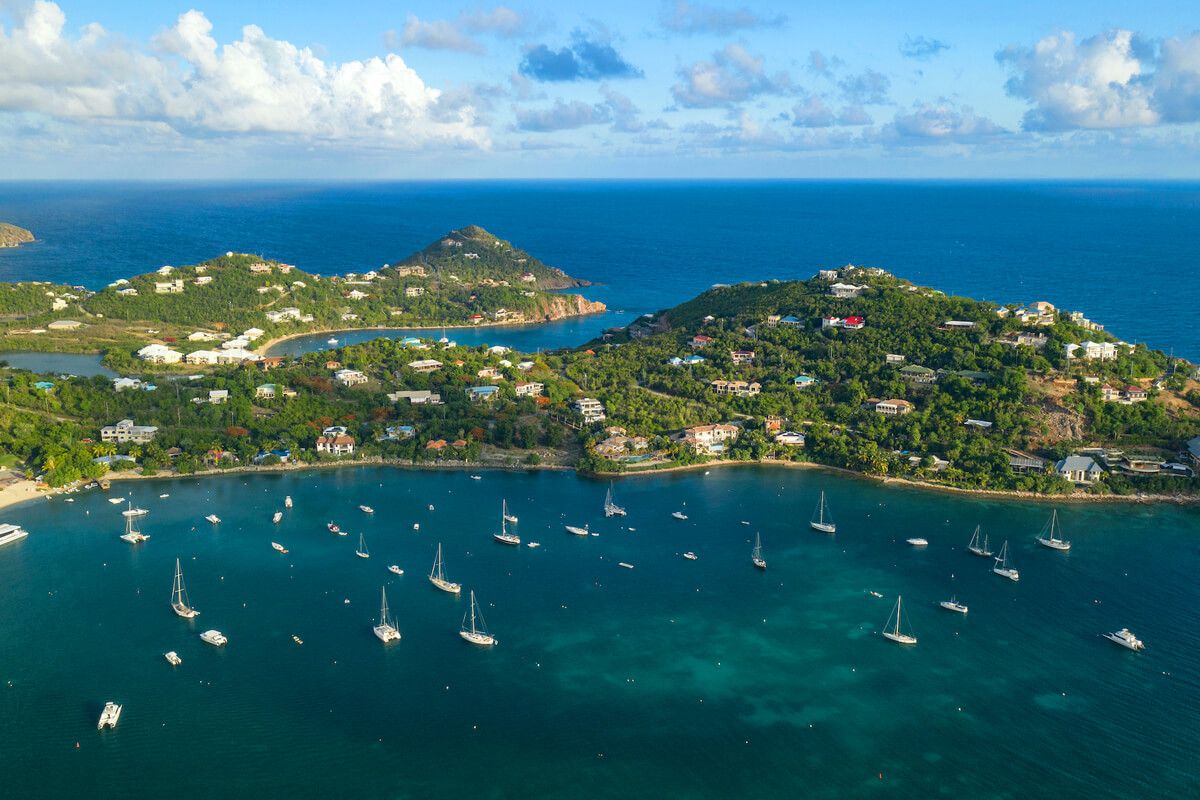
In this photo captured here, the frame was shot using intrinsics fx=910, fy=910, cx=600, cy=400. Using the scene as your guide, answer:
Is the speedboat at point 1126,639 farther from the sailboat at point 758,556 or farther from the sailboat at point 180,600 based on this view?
the sailboat at point 180,600

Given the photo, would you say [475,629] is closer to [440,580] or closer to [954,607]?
[440,580]

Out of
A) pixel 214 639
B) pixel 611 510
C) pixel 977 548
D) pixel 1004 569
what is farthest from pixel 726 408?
pixel 214 639

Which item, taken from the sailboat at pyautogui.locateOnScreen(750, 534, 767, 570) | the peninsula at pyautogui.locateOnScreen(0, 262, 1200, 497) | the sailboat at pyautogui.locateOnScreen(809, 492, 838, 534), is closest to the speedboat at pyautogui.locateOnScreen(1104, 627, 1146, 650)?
the sailboat at pyautogui.locateOnScreen(809, 492, 838, 534)

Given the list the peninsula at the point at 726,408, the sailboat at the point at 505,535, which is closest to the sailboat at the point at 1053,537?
the peninsula at the point at 726,408

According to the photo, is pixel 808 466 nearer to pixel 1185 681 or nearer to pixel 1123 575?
pixel 1123 575

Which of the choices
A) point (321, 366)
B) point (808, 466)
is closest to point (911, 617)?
point (808, 466)

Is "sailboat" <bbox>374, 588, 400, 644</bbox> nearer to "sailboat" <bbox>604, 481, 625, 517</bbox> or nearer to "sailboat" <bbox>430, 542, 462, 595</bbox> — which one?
"sailboat" <bbox>430, 542, 462, 595</bbox>

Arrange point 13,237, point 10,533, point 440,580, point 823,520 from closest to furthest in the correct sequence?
point 440,580 → point 10,533 → point 823,520 → point 13,237
